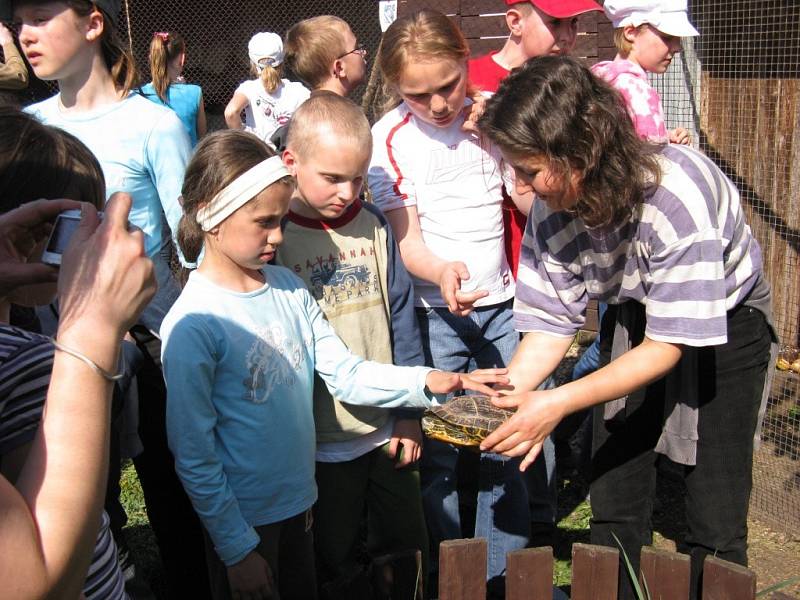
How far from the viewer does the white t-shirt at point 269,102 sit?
7.12 metres

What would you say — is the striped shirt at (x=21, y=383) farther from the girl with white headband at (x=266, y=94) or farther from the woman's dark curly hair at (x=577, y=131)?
the girl with white headband at (x=266, y=94)

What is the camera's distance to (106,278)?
46.2 inches

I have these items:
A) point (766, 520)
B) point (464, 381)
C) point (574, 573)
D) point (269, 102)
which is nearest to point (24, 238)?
point (464, 381)

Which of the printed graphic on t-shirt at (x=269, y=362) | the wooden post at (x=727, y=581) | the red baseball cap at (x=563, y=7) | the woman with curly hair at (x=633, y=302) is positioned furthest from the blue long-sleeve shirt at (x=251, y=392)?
the red baseball cap at (x=563, y=7)

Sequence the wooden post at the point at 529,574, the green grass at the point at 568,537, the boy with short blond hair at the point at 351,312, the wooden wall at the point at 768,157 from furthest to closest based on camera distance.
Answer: the wooden wall at the point at 768,157, the green grass at the point at 568,537, the boy with short blond hair at the point at 351,312, the wooden post at the point at 529,574

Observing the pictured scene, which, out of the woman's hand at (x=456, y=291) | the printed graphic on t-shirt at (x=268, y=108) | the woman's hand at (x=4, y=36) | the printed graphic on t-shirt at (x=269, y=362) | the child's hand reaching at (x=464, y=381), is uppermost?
the woman's hand at (x=4, y=36)

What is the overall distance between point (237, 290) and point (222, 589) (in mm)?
818

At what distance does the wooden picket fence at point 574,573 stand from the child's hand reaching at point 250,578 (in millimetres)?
486

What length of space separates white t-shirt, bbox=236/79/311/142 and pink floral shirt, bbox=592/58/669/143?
12.7 feet

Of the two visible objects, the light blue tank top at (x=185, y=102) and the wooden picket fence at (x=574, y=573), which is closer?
the wooden picket fence at (x=574, y=573)

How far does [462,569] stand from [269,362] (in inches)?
29.1

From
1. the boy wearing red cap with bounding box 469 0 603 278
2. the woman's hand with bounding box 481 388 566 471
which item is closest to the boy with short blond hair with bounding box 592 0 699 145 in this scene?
the boy wearing red cap with bounding box 469 0 603 278

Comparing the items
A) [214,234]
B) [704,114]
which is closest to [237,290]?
[214,234]

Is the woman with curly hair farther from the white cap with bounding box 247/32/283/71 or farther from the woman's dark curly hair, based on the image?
the white cap with bounding box 247/32/283/71
